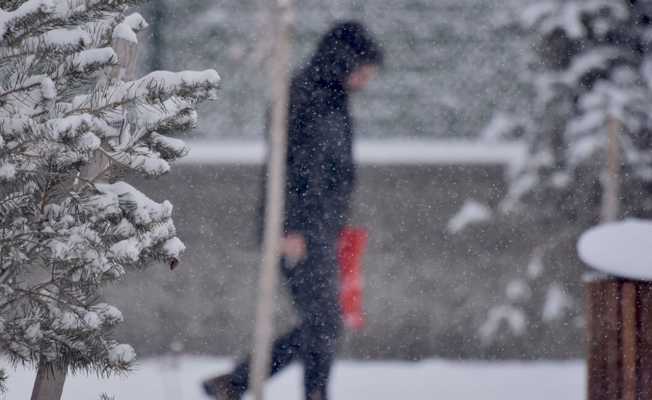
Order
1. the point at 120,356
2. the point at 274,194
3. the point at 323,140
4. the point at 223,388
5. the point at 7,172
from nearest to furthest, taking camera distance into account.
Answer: the point at 7,172
the point at 120,356
the point at 274,194
the point at 223,388
the point at 323,140

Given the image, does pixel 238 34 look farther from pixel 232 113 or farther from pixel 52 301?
pixel 52 301

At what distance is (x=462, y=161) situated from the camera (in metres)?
6.79

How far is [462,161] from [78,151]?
474cm

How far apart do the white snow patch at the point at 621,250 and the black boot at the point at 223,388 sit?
1.73 metres

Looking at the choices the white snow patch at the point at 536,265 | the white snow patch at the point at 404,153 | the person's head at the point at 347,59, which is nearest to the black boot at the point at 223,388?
the person's head at the point at 347,59

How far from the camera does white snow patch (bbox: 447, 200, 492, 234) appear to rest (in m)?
6.73

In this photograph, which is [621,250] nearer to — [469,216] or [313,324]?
[313,324]

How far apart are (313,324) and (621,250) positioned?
1538 millimetres

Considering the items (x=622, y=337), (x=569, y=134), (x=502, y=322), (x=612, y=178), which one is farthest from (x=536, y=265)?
(x=622, y=337)

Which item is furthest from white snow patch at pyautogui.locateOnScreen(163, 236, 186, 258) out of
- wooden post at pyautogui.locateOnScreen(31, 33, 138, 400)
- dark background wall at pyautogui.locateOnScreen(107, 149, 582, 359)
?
dark background wall at pyautogui.locateOnScreen(107, 149, 582, 359)

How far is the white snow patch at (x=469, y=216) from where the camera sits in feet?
22.1

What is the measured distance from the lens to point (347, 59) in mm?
4836

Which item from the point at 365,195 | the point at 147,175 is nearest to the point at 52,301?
the point at 147,175

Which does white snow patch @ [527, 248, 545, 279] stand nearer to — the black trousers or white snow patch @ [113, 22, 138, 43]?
the black trousers
